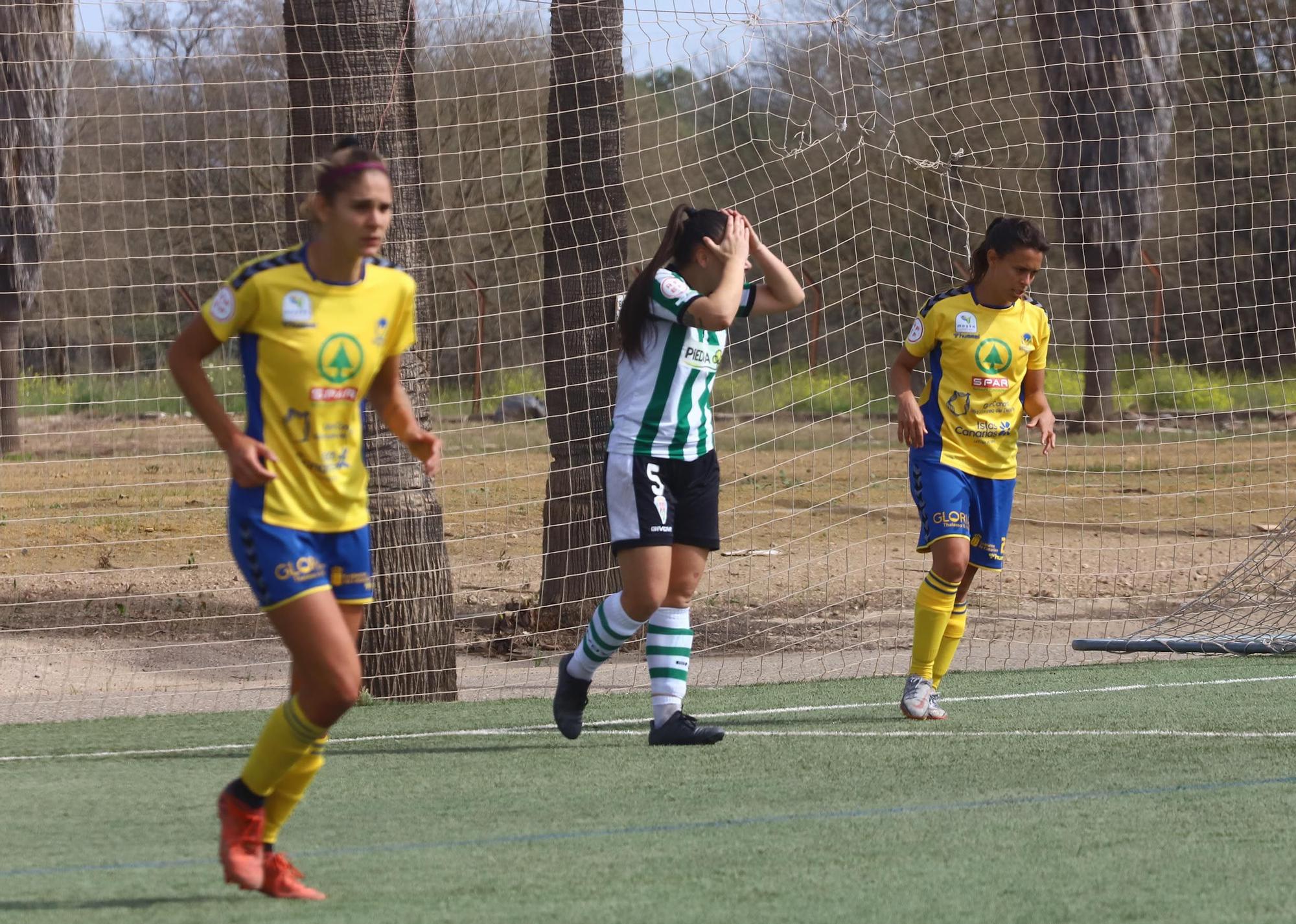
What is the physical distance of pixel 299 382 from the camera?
156 inches

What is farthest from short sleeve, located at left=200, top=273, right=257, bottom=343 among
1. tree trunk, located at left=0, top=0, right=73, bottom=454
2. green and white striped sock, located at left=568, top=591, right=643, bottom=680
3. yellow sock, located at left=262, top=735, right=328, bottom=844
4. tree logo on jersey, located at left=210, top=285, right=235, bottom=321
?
tree trunk, located at left=0, top=0, right=73, bottom=454

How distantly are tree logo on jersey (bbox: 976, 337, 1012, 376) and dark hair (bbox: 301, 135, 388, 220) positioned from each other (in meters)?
3.21

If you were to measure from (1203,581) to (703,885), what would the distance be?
873 centimetres

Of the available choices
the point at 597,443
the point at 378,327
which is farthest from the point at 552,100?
the point at 378,327

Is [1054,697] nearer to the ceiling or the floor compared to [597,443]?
nearer to the floor

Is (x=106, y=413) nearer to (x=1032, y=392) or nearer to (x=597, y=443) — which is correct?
(x=597, y=443)

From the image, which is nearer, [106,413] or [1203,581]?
[106,413]

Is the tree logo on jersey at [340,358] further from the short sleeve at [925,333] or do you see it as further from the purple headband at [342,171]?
the short sleeve at [925,333]

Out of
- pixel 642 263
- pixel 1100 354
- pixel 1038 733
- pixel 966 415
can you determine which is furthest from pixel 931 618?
pixel 1100 354

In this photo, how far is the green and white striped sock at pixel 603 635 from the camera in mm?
6031

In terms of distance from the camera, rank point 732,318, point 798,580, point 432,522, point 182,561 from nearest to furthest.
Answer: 1. point 732,318
2. point 432,522
3. point 798,580
4. point 182,561

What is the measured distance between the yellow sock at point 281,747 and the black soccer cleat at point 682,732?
241 centimetres

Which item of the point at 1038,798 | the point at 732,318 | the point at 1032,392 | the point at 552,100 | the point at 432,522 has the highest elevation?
the point at 552,100

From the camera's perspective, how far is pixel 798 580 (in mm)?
11562
